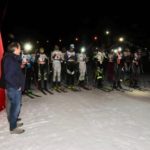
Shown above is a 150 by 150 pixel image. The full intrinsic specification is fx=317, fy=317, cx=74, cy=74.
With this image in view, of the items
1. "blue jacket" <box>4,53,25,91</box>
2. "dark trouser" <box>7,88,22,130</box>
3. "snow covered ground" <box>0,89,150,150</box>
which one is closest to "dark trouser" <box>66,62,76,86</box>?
"snow covered ground" <box>0,89,150,150</box>

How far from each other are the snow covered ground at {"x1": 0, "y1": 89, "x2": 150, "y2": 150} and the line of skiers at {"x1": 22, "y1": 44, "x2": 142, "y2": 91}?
2.03m

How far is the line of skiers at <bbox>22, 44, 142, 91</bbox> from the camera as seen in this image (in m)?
15.1

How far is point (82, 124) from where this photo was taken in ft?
29.0

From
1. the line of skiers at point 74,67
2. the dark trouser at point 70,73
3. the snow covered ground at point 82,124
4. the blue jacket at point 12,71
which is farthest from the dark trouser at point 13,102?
the dark trouser at point 70,73

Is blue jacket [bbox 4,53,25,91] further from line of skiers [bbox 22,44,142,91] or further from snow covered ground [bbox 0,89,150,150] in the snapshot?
line of skiers [bbox 22,44,142,91]

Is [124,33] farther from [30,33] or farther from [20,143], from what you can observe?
[20,143]

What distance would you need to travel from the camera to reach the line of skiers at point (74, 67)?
15086mm

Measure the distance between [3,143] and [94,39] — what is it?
65362 mm

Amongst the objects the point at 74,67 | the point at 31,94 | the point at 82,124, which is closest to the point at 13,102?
the point at 82,124

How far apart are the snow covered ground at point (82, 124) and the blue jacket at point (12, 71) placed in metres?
1.30

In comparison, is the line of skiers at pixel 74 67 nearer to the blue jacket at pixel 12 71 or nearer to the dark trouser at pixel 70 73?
the dark trouser at pixel 70 73

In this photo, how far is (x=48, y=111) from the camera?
1060cm

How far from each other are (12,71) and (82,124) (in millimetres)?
2613

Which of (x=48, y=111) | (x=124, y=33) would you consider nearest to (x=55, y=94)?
(x=48, y=111)
